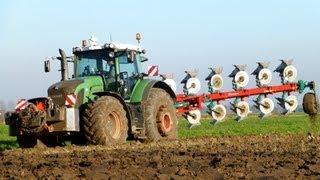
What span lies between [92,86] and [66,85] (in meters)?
0.57

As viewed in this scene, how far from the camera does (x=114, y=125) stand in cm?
1171

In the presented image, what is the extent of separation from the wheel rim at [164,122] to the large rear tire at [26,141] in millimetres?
2717

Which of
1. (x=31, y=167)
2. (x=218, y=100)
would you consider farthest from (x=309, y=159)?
(x=218, y=100)

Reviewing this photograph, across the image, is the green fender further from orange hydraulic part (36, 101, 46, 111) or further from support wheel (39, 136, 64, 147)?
orange hydraulic part (36, 101, 46, 111)

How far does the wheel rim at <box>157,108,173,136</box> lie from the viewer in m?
13.2

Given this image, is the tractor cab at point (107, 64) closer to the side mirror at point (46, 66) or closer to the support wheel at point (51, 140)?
the side mirror at point (46, 66)

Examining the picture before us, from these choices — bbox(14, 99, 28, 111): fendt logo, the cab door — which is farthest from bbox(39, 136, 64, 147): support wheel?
the cab door

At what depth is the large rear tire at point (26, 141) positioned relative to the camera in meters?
12.3

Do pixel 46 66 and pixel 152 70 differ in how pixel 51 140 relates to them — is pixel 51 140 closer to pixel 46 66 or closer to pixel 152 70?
pixel 46 66

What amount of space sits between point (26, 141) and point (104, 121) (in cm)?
219

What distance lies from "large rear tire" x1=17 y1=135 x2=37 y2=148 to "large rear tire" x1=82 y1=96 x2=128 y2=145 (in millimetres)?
1806

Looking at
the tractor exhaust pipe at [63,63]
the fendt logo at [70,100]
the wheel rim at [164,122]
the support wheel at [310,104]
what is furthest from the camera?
the support wheel at [310,104]

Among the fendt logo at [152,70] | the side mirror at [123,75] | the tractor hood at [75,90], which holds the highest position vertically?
the fendt logo at [152,70]

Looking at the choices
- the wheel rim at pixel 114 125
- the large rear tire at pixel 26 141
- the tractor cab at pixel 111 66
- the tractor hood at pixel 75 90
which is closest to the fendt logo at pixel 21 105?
the tractor hood at pixel 75 90
